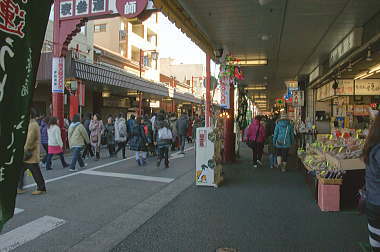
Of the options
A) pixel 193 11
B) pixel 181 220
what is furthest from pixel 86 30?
pixel 181 220

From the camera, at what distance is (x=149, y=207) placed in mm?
5844

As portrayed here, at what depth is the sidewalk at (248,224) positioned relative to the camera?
13.4 feet

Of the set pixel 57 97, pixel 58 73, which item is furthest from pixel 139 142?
pixel 58 73

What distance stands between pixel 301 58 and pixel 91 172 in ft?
29.7

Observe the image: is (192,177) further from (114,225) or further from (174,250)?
(174,250)

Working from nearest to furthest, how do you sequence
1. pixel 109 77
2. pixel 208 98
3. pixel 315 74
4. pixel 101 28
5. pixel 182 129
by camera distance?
pixel 208 98 → pixel 182 129 → pixel 315 74 → pixel 109 77 → pixel 101 28

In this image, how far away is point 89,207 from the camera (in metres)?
5.88

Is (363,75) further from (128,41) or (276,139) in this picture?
(128,41)

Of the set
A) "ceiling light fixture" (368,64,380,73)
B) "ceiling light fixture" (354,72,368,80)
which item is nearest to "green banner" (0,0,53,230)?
"ceiling light fixture" (368,64,380,73)

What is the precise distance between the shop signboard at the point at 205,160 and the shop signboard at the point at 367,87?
28.3 feet

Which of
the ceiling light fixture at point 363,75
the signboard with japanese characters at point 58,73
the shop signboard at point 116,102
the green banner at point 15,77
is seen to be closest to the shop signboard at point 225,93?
the ceiling light fixture at point 363,75

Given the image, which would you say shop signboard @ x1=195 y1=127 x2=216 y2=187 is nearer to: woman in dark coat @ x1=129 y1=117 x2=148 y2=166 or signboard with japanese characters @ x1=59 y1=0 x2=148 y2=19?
woman in dark coat @ x1=129 y1=117 x2=148 y2=166

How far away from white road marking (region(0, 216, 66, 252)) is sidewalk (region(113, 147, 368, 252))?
1.37 metres

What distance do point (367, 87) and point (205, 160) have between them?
9.13 meters
